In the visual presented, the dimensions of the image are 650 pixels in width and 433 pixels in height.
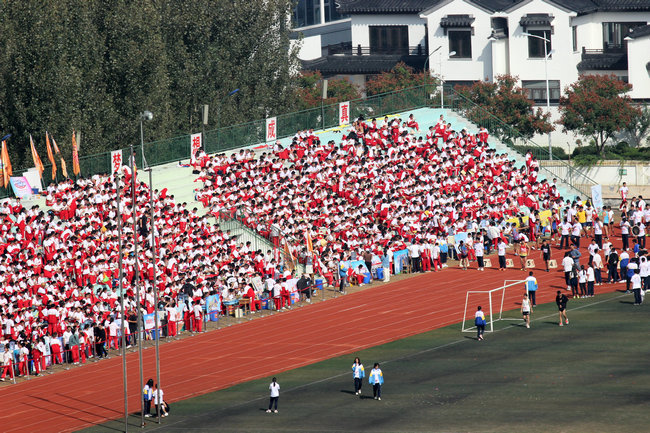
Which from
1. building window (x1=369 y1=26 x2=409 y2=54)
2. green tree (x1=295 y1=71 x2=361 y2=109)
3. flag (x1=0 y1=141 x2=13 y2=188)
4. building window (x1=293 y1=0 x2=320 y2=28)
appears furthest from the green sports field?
building window (x1=293 y1=0 x2=320 y2=28)

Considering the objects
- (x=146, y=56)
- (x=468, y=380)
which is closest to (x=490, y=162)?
(x=146, y=56)

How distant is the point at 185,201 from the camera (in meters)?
57.8

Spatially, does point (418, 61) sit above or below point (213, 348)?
above

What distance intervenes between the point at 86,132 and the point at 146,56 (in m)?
6.89

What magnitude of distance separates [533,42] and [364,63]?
15.0 m

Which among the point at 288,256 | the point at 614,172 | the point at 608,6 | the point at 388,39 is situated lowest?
the point at 288,256

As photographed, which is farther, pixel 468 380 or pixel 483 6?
pixel 483 6

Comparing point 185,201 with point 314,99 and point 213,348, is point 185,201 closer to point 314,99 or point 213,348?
point 213,348

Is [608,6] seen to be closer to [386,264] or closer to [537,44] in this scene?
[537,44]

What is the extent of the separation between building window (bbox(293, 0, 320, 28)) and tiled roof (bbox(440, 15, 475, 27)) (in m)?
36.6

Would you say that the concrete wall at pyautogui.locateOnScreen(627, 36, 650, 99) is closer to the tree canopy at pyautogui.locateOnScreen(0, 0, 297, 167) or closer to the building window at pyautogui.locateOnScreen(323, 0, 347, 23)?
the tree canopy at pyautogui.locateOnScreen(0, 0, 297, 167)

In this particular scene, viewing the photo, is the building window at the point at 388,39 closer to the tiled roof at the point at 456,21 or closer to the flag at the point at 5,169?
the tiled roof at the point at 456,21

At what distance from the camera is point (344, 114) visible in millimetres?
69125

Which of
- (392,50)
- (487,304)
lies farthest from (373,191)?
(392,50)
